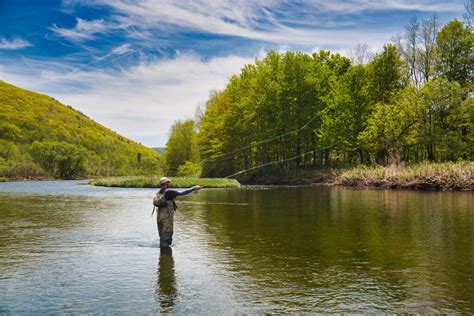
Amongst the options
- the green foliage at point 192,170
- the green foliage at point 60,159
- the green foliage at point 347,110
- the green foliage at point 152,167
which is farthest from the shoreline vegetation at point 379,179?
the green foliage at point 60,159

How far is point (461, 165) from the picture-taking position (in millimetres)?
35906

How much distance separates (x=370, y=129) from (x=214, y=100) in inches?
1195

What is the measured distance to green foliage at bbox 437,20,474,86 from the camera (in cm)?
4706

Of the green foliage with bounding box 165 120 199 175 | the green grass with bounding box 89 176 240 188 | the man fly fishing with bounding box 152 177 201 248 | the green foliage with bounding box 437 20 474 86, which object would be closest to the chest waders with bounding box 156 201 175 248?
the man fly fishing with bounding box 152 177 201 248

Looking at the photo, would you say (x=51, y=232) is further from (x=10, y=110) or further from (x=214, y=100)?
(x=10, y=110)

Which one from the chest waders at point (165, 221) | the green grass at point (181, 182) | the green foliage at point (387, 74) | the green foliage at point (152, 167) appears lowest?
the chest waders at point (165, 221)

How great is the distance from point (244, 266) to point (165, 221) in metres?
3.25

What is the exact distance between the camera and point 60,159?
11094 centimetres

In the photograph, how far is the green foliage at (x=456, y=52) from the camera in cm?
4706

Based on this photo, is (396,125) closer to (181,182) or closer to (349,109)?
(349,109)

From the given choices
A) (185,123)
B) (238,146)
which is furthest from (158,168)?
(238,146)

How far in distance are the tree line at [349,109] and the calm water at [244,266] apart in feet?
76.8

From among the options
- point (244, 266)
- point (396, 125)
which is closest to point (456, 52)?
point (396, 125)

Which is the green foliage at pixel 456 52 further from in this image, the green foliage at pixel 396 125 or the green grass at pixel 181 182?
the green grass at pixel 181 182
